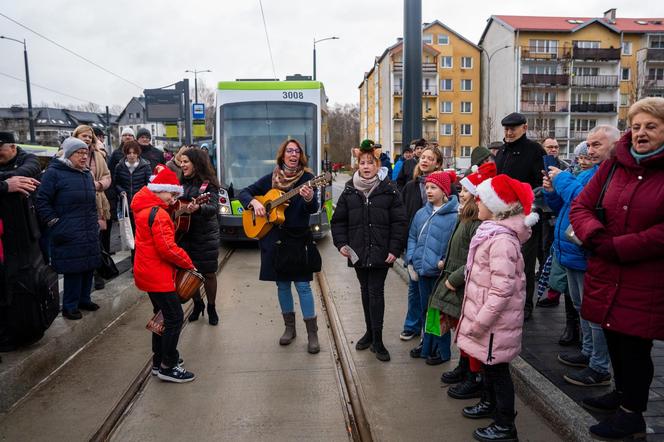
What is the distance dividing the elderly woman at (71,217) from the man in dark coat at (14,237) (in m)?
0.66

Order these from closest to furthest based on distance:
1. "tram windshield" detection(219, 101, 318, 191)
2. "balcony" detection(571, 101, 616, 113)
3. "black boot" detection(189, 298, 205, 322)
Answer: "black boot" detection(189, 298, 205, 322), "tram windshield" detection(219, 101, 318, 191), "balcony" detection(571, 101, 616, 113)

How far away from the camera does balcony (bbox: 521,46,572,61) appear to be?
5788cm

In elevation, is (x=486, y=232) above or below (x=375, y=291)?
above

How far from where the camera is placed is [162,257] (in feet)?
14.8

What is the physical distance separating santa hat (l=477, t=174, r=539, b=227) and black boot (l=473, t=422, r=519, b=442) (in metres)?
1.32

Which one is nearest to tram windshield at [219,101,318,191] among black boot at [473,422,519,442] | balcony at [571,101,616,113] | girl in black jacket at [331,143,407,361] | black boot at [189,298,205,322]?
black boot at [189,298,205,322]

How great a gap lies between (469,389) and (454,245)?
1.13 m

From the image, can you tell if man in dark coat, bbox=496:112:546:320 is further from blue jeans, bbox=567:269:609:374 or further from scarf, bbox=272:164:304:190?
scarf, bbox=272:164:304:190

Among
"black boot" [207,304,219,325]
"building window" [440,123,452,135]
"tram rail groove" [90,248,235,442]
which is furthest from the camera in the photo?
"building window" [440,123,452,135]

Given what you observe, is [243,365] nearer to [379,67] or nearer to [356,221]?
[356,221]

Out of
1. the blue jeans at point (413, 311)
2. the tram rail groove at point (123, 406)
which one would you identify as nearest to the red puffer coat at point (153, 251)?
the tram rail groove at point (123, 406)

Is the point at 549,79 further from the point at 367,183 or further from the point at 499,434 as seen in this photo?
the point at 499,434

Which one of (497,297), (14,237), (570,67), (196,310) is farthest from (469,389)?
(570,67)

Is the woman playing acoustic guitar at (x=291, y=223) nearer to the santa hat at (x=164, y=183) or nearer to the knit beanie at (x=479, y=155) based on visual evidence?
the santa hat at (x=164, y=183)
